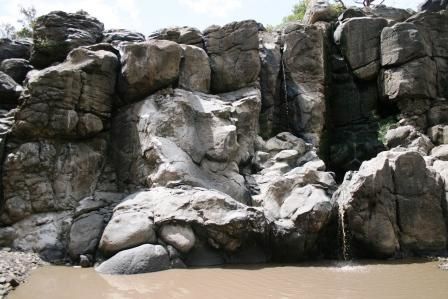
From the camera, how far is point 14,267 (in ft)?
31.8

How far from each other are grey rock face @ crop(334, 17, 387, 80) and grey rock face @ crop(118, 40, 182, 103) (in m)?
8.83

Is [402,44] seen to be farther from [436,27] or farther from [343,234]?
[343,234]

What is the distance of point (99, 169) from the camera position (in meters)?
13.7

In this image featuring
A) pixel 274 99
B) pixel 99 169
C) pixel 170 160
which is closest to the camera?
pixel 170 160

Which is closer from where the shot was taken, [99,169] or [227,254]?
[227,254]

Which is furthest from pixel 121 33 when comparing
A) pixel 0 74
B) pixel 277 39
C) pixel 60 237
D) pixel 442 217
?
pixel 442 217

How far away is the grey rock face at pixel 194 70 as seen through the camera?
15.5 m

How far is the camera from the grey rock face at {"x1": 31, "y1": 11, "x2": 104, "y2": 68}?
16969 millimetres

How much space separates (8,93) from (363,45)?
48.3ft

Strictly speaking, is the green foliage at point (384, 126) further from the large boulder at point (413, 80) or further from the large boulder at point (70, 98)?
the large boulder at point (70, 98)

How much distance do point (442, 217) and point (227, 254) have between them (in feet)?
19.5

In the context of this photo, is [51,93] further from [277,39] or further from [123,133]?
[277,39]

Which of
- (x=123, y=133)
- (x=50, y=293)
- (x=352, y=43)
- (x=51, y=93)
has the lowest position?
(x=50, y=293)

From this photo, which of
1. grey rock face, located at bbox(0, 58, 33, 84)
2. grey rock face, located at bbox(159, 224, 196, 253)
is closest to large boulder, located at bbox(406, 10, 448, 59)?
grey rock face, located at bbox(159, 224, 196, 253)
